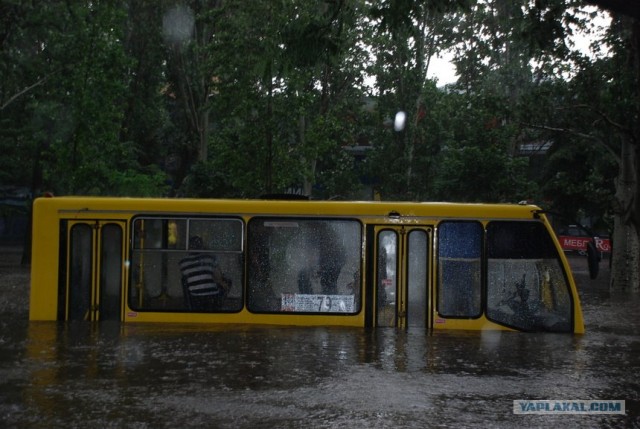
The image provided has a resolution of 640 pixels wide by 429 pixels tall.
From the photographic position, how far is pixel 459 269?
1459 cm

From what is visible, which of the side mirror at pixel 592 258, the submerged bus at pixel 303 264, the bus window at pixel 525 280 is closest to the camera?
the side mirror at pixel 592 258

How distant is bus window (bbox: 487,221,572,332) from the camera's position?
14.4 metres

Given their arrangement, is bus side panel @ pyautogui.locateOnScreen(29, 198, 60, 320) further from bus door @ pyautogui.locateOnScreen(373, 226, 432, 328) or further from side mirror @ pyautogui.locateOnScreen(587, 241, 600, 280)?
side mirror @ pyautogui.locateOnScreen(587, 241, 600, 280)

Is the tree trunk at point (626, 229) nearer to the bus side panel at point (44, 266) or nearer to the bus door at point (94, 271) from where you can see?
the bus door at point (94, 271)

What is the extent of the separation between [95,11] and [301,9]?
839 cm

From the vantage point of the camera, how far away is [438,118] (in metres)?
53.5

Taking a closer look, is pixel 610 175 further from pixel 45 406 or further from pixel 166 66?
pixel 45 406

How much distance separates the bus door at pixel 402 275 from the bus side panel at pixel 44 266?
4.99 meters

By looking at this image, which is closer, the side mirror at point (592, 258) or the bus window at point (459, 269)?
the side mirror at point (592, 258)

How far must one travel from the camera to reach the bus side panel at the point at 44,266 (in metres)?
14.6


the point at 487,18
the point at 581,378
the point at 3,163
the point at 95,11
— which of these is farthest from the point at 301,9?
the point at 581,378
